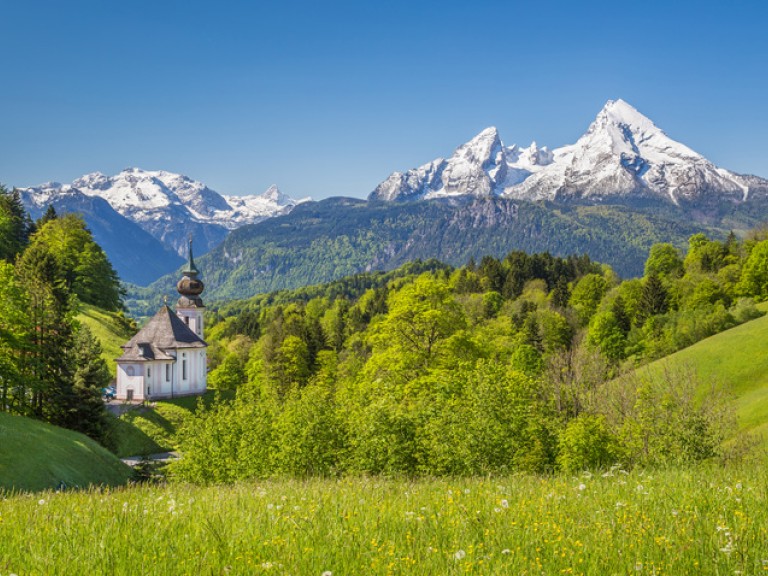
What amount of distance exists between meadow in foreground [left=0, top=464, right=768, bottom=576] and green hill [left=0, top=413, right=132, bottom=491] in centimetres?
2754

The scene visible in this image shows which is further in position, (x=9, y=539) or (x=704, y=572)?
(x=9, y=539)

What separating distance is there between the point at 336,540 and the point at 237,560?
108 cm

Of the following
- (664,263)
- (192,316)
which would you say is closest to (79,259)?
(192,316)

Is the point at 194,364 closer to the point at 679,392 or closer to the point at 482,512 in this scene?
the point at 679,392

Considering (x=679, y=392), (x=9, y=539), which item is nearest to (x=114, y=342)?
(x=679, y=392)

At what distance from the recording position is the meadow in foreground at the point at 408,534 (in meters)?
6.68

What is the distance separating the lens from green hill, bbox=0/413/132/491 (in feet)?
116

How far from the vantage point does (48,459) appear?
38281 mm

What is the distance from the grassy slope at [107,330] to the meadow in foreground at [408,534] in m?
79.2

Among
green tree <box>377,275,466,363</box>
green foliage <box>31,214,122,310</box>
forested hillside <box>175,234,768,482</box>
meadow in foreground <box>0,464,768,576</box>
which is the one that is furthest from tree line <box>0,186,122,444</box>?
green foliage <box>31,214,122,310</box>

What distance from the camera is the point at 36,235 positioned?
109625mm

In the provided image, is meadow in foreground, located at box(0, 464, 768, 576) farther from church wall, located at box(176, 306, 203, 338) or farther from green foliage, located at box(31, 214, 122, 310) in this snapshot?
green foliage, located at box(31, 214, 122, 310)

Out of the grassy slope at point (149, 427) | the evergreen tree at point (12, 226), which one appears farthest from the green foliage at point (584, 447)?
the evergreen tree at point (12, 226)

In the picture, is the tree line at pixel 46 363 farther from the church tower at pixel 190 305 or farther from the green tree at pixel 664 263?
the green tree at pixel 664 263
